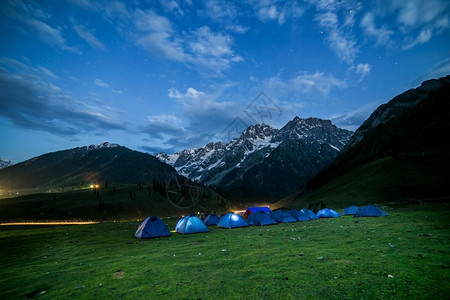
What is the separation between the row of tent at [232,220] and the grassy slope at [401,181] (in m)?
34.0

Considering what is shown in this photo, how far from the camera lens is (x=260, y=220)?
31766 millimetres

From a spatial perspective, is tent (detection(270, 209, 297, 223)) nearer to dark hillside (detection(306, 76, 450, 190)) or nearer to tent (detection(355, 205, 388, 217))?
tent (detection(355, 205, 388, 217))

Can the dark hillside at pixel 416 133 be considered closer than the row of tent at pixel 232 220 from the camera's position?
No

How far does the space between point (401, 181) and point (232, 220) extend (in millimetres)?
68321

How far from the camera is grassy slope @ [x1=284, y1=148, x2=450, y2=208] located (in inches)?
2406

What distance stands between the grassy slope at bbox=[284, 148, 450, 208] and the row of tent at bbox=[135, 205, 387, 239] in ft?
111

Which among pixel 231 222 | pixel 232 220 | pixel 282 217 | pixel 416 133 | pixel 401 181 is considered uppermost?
pixel 416 133

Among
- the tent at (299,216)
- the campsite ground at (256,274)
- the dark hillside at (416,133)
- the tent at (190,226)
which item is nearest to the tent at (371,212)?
the tent at (299,216)

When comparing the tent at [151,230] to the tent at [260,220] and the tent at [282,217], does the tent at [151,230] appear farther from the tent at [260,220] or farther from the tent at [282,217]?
the tent at [282,217]

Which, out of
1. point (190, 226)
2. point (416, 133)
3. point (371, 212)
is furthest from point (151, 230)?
point (416, 133)

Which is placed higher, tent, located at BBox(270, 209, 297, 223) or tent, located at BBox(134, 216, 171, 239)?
tent, located at BBox(134, 216, 171, 239)

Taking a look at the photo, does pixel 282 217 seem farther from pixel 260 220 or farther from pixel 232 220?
pixel 232 220

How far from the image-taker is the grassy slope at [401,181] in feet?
201

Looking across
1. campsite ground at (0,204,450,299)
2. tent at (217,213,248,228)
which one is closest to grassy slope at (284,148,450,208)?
tent at (217,213,248,228)
